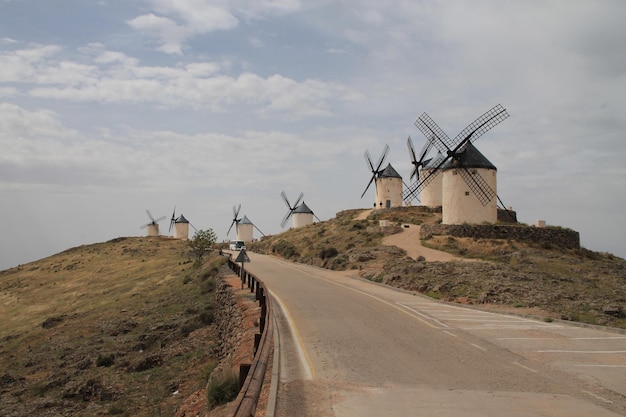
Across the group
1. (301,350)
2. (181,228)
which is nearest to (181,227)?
(181,228)

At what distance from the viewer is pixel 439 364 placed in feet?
38.7

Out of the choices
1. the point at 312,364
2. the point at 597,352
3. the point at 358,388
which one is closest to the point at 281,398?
the point at 358,388

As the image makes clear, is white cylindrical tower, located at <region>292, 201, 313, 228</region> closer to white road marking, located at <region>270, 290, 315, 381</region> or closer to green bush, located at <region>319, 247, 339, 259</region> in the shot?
green bush, located at <region>319, 247, 339, 259</region>

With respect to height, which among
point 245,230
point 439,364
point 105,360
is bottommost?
point 105,360

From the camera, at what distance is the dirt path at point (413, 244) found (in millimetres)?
40453

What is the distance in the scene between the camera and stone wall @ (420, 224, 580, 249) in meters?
44.4

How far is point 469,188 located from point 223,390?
132 ft

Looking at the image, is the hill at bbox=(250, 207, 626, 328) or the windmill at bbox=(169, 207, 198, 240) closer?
the hill at bbox=(250, 207, 626, 328)

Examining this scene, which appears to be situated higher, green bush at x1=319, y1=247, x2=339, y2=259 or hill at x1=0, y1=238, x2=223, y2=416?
green bush at x1=319, y1=247, x2=339, y2=259

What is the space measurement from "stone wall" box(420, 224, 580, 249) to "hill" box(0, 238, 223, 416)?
21807 millimetres

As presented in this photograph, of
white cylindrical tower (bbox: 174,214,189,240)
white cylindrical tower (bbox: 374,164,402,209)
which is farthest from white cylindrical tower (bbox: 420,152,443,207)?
white cylindrical tower (bbox: 174,214,189,240)

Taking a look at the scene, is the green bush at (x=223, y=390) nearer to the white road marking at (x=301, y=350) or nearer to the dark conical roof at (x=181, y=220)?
the white road marking at (x=301, y=350)

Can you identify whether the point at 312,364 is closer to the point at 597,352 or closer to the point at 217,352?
the point at 597,352

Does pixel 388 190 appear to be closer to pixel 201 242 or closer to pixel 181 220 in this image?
pixel 201 242
